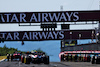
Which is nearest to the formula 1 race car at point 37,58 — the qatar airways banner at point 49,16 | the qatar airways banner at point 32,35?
the qatar airways banner at point 49,16

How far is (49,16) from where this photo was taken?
1326 inches

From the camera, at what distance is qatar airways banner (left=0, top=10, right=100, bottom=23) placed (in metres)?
33.8

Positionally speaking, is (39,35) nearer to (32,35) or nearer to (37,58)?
(32,35)

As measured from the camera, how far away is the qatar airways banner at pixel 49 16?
33.8 m

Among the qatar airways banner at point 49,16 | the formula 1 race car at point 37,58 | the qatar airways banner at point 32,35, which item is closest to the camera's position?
the formula 1 race car at point 37,58

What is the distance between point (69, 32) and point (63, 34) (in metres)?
2.06

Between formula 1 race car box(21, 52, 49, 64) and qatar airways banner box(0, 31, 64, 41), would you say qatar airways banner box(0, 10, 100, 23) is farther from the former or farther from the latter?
formula 1 race car box(21, 52, 49, 64)

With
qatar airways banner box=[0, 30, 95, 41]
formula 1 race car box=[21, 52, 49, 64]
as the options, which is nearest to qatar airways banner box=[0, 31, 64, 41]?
qatar airways banner box=[0, 30, 95, 41]

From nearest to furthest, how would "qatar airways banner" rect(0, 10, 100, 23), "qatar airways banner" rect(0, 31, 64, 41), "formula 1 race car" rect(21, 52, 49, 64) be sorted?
"formula 1 race car" rect(21, 52, 49, 64)
"qatar airways banner" rect(0, 10, 100, 23)
"qatar airways banner" rect(0, 31, 64, 41)

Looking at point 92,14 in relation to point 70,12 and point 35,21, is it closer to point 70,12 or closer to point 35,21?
point 70,12

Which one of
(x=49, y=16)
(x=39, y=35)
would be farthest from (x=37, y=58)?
(x=39, y=35)

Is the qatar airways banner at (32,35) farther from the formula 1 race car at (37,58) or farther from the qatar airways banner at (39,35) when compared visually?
the formula 1 race car at (37,58)

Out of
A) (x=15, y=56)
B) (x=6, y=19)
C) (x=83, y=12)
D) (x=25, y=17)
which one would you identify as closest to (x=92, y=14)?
(x=83, y=12)

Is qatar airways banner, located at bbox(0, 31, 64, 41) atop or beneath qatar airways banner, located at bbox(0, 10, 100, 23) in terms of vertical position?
beneath
